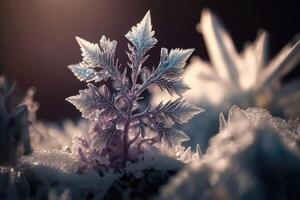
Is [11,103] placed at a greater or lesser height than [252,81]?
lesser

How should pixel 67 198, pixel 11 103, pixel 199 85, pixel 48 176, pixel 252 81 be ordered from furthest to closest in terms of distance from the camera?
pixel 199 85 → pixel 252 81 → pixel 11 103 → pixel 48 176 → pixel 67 198

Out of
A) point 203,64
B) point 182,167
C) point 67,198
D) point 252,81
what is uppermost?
point 203,64

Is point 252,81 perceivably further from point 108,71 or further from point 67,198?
point 67,198

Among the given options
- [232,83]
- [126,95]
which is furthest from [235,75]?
[126,95]

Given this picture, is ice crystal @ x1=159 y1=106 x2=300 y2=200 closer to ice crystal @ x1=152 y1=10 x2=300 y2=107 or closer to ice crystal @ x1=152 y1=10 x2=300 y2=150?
ice crystal @ x1=152 y1=10 x2=300 y2=150

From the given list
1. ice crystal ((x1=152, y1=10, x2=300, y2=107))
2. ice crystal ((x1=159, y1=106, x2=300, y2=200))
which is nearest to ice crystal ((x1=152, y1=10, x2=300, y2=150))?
ice crystal ((x1=152, y1=10, x2=300, y2=107))

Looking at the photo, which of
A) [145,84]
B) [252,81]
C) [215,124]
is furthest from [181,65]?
[252,81]

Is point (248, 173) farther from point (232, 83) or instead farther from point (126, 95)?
point (232, 83)
